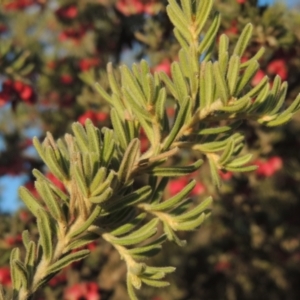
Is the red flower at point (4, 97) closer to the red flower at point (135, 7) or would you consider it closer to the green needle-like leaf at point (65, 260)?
the red flower at point (135, 7)

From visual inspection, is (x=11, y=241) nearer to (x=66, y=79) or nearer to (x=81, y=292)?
(x=81, y=292)

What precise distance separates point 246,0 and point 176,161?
2.54ft

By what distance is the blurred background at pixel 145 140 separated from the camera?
71.9 inches

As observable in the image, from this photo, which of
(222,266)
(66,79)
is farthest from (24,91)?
(222,266)

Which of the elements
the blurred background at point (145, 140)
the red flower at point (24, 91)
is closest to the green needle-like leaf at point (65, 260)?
the blurred background at point (145, 140)

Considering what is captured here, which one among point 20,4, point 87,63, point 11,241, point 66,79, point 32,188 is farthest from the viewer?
point 20,4

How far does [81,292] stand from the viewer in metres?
1.86

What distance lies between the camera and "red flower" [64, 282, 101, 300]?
1850mm

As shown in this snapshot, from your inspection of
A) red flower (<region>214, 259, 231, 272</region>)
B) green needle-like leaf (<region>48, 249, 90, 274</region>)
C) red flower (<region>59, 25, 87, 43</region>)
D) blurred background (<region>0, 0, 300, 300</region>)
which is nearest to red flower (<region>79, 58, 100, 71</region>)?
blurred background (<region>0, 0, 300, 300</region>)

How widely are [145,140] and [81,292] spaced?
27.2 inches

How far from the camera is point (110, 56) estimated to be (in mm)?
2742

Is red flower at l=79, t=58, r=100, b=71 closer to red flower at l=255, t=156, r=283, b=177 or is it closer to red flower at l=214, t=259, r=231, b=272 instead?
red flower at l=255, t=156, r=283, b=177

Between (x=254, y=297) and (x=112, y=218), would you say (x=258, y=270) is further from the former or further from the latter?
(x=112, y=218)

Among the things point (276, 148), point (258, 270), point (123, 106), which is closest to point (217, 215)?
point (276, 148)
